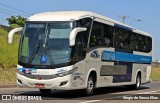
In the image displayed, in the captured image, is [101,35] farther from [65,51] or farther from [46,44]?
[46,44]

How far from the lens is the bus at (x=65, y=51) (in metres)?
16.1

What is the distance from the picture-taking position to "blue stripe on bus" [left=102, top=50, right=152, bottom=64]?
66.1 ft

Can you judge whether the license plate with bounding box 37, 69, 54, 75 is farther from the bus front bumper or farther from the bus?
the bus front bumper

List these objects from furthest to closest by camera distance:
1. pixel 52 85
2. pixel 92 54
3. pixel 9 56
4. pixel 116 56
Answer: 1. pixel 9 56
2. pixel 116 56
3. pixel 92 54
4. pixel 52 85

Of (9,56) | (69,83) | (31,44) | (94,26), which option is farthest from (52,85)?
(9,56)

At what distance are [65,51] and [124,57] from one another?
728 centimetres

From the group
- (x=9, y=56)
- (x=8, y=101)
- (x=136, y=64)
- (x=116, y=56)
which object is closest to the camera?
(x=8, y=101)

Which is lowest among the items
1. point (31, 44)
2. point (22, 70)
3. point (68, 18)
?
point (22, 70)

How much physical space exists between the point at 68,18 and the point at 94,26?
1.97 meters

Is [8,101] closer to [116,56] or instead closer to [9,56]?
[116,56]

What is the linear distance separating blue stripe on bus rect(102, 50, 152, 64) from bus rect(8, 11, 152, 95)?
6cm

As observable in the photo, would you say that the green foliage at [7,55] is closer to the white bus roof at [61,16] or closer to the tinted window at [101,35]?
the tinted window at [101,35]

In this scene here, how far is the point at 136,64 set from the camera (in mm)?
25281

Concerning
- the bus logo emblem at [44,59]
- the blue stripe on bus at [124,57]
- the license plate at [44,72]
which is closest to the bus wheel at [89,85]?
the blue stripe on bus at [124,57]
